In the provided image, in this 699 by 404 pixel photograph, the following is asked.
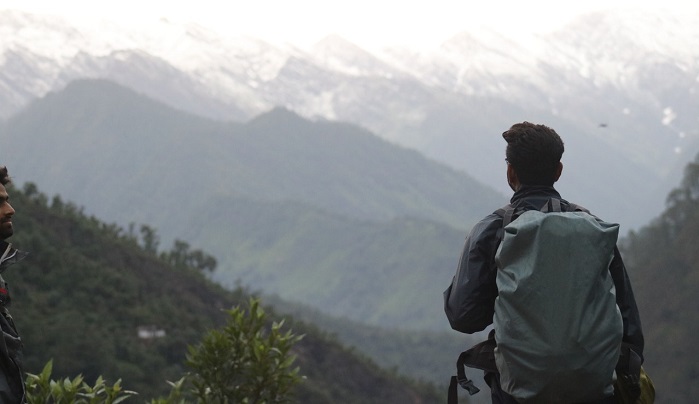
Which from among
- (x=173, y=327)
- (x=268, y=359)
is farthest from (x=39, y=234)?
(x=268, y=359)

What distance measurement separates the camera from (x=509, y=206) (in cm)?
550

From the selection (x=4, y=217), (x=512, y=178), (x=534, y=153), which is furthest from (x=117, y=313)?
(x=4, y=217)

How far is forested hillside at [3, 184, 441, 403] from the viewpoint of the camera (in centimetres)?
4856

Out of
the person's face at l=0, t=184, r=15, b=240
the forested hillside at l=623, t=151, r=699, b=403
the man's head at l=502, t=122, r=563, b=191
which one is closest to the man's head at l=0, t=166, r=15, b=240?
the person's face at l=0, t=184, r=15, b=240

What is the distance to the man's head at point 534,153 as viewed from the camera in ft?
18.1

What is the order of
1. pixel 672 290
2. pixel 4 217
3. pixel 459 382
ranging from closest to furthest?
1. pixel 4 217
2. pixel 459 382
3. pixel 672 290

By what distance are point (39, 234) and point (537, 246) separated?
181 ft

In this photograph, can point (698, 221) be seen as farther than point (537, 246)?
Yes

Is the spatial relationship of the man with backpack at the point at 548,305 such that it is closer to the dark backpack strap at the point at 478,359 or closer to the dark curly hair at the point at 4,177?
the dark backpack strap at the point at 478,359

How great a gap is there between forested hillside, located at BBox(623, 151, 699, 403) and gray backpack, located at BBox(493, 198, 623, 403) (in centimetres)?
7703

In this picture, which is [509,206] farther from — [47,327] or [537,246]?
[47,327]

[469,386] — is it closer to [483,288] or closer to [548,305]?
[483,288]

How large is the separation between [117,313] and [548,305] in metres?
58.7

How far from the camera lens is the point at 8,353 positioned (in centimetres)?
457
